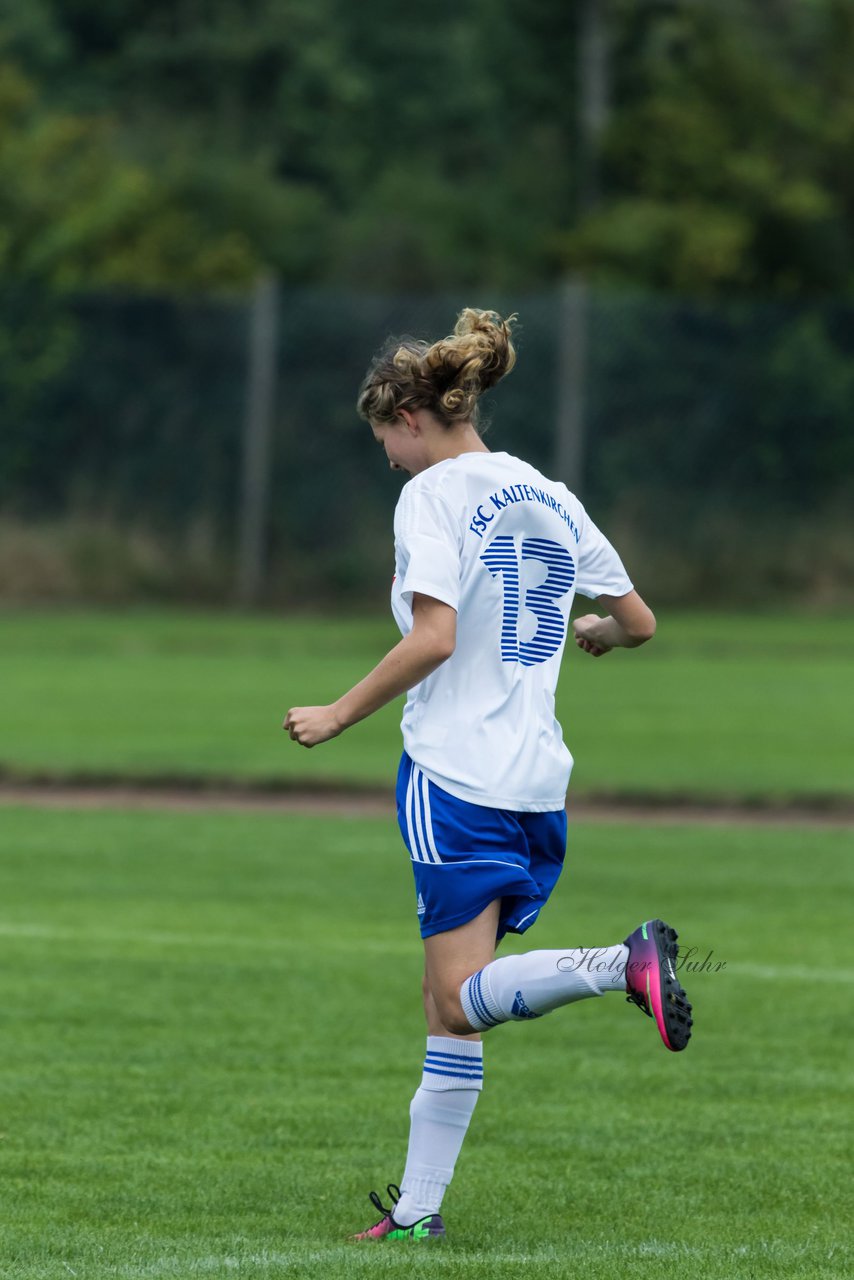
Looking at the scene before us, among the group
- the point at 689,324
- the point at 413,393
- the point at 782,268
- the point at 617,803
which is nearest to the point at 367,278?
the point at 782,268

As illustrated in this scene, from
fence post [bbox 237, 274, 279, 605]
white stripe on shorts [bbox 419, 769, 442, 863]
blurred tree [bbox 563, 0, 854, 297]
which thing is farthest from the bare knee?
blurred tree [bbox 563, 0, 854, 297]

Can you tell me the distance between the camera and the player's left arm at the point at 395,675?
14.4ft

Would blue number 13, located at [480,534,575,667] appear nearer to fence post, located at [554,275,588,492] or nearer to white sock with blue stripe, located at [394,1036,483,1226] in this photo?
white sock with blue stripe, located at [394,1036,483,1226]

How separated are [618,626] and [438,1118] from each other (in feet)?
3.90

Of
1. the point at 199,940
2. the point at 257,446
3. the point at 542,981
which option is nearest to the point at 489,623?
the point at 542,981

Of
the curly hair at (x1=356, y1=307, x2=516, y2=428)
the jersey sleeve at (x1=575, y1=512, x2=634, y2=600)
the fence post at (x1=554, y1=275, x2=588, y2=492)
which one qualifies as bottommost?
the jersey sleeve at (x1=575, y1=512, x2=634, y2=600)

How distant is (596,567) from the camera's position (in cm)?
491

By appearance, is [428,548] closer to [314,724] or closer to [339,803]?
[314,724]

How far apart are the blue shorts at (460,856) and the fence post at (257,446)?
21746 millimetres

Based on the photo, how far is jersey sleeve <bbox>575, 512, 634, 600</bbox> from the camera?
4895mm

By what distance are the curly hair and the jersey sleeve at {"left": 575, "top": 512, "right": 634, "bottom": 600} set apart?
0.41m

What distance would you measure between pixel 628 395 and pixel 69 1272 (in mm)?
22793

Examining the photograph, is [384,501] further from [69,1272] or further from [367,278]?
[69,1272]

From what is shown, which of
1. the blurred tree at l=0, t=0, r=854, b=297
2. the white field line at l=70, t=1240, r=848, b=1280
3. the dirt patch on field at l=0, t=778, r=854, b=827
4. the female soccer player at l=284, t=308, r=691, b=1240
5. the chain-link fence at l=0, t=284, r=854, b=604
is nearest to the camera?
the white field line at l=70, t=1240, r=848, b=1280
